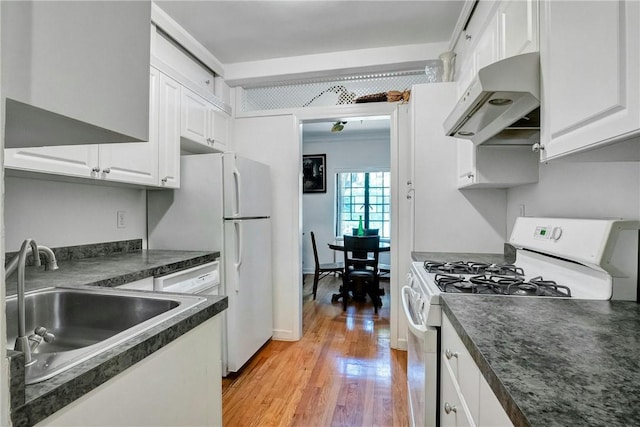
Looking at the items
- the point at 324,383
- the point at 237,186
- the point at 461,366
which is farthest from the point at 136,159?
the point at 461,366

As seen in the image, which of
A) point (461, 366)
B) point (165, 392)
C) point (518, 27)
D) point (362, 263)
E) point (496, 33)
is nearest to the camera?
point (165, 392)

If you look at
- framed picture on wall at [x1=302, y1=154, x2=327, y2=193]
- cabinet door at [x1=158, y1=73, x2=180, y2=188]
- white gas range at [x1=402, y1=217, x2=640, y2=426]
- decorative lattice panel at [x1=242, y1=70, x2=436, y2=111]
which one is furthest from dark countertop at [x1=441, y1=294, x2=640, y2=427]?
framed picture on wall at [x1=302, y1=154, x2=327, y2=193]

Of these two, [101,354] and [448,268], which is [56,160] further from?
[448,268]

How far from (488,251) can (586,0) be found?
1753 millimetres

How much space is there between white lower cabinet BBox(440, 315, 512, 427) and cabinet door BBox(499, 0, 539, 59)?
42.6 inches

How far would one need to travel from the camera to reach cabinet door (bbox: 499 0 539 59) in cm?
121

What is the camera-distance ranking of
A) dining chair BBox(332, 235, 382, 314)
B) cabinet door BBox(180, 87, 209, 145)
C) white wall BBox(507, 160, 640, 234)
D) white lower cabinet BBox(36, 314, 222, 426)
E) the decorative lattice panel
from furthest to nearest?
dining chair BBox(332, 235, 382, 314) < the decorative lattice panel < cabinet door BBox(180, 87, 209, 145) < white wall BBox(507, 160, 640, 234) < white lower cabinet BBox(36, 314, 222, 426)

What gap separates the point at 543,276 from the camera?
4.74 feet

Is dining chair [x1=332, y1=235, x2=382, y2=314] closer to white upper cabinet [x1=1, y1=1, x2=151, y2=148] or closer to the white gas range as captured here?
the white gas range

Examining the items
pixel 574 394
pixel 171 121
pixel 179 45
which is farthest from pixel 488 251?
pixel 179 45

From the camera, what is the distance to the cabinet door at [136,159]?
183cm

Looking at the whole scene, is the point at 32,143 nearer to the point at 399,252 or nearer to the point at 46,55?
the point at 46,55

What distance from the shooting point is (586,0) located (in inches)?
35.0

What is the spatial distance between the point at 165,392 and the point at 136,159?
161 cm
